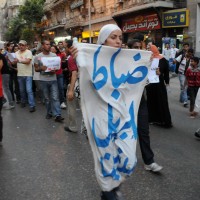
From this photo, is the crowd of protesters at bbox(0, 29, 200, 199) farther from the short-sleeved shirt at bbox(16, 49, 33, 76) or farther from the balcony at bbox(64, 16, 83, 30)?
the balcony at bbox(64, 16, 83, 30)

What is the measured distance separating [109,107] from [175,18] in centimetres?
1888

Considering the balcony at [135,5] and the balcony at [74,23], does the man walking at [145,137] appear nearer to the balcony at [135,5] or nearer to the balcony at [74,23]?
the balcony at [135,5]

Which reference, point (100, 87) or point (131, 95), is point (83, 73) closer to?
point (100, 87)

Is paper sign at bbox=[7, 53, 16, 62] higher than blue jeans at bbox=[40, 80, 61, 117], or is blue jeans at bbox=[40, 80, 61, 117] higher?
paper sign at bbox=[7, 53, 16, 62]

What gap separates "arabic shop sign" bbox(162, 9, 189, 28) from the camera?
1972 centimetres

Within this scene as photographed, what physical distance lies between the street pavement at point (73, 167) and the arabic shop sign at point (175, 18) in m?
13.7

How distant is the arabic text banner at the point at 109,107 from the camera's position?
281 cm

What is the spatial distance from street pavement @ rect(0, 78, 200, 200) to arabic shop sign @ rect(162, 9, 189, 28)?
44.9 ft

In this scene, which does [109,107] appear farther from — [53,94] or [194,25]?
[194,25]

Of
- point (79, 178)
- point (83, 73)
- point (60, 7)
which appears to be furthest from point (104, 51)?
point (60, 7)

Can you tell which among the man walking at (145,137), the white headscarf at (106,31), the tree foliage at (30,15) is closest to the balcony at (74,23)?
the tree foliage at (30,15)

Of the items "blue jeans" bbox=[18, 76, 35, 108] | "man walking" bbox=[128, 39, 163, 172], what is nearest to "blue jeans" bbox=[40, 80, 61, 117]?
"blue jeans" bbox=[18, 76, 35, 108]

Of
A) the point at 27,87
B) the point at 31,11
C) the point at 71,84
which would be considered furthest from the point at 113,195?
the point at 31,11

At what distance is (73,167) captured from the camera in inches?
181
